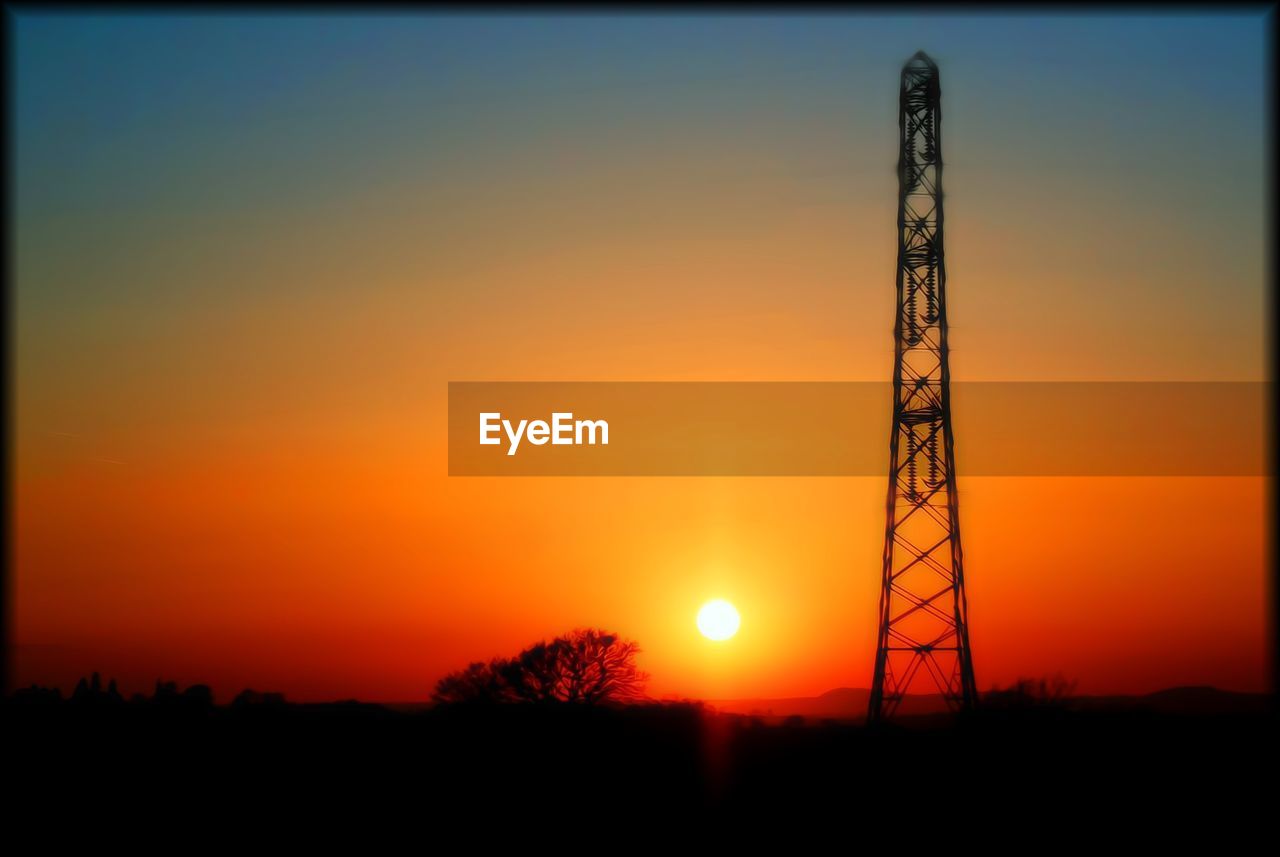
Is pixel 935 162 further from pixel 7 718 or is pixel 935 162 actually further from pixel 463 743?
pixel 7 718

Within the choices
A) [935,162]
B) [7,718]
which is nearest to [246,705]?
[7,718]

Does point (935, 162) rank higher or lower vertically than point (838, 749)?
higher

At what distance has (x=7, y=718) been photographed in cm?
5706

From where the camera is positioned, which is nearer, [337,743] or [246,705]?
[337,743]

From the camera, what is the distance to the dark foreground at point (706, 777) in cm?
3669

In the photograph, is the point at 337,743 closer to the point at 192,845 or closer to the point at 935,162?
the point at 192,845

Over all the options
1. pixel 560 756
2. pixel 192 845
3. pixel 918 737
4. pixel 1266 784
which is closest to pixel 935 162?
pixel 918 737

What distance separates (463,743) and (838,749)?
46.9 feet

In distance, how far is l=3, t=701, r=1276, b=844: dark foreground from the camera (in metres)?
36.7

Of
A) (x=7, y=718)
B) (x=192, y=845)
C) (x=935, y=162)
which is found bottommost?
(x=192, y=845)

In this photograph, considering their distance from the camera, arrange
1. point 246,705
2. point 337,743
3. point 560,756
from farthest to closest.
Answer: point 246,705 < point 337,743 < point 560,756

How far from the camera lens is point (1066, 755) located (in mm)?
39594

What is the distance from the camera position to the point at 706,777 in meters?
43.2

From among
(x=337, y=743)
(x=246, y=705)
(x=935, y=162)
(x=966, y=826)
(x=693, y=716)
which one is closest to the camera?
(x=966, y=826)
